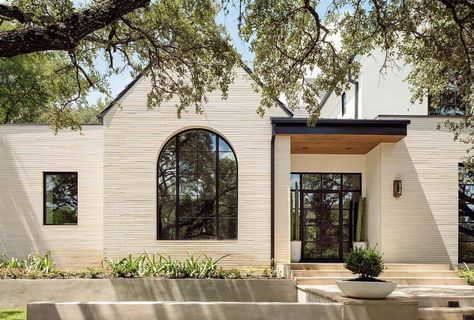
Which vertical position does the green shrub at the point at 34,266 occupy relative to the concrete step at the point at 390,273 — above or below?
above

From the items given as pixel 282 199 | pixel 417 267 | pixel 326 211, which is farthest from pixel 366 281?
pixel 326 211

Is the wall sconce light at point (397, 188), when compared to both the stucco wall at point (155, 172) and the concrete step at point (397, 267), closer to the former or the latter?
the concrete step at point (397, 267)

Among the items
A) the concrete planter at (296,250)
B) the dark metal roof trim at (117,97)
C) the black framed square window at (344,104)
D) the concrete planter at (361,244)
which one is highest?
the black framed square window at (344,104)

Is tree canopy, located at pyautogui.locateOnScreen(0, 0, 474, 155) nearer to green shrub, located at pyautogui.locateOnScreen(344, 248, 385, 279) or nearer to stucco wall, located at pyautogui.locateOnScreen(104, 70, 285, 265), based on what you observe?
stucco wall, located at pyautogui.locateOnScreen(104, 70, 285, 265)

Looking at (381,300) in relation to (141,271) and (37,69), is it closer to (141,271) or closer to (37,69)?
(141,271)

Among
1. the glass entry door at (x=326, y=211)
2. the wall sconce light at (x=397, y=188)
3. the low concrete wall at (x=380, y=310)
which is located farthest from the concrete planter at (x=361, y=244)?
the low concrete wall at (x=380, y=310)

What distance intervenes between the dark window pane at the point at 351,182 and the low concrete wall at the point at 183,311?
27.4ft

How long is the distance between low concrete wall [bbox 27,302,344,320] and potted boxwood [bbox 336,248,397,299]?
512mm

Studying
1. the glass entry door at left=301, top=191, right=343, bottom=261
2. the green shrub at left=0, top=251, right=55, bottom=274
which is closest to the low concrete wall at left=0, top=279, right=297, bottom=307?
the green shrub at left=0, top=251, right=55, bottom=274

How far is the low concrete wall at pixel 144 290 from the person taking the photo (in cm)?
1183

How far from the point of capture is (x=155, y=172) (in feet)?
46.5

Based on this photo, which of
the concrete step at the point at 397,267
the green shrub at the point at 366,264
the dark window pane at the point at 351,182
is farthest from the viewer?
the dark window pane at the point at 351,182

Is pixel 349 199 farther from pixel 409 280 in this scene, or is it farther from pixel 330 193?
pixel 409 280

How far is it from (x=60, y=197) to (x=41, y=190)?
60 cm
